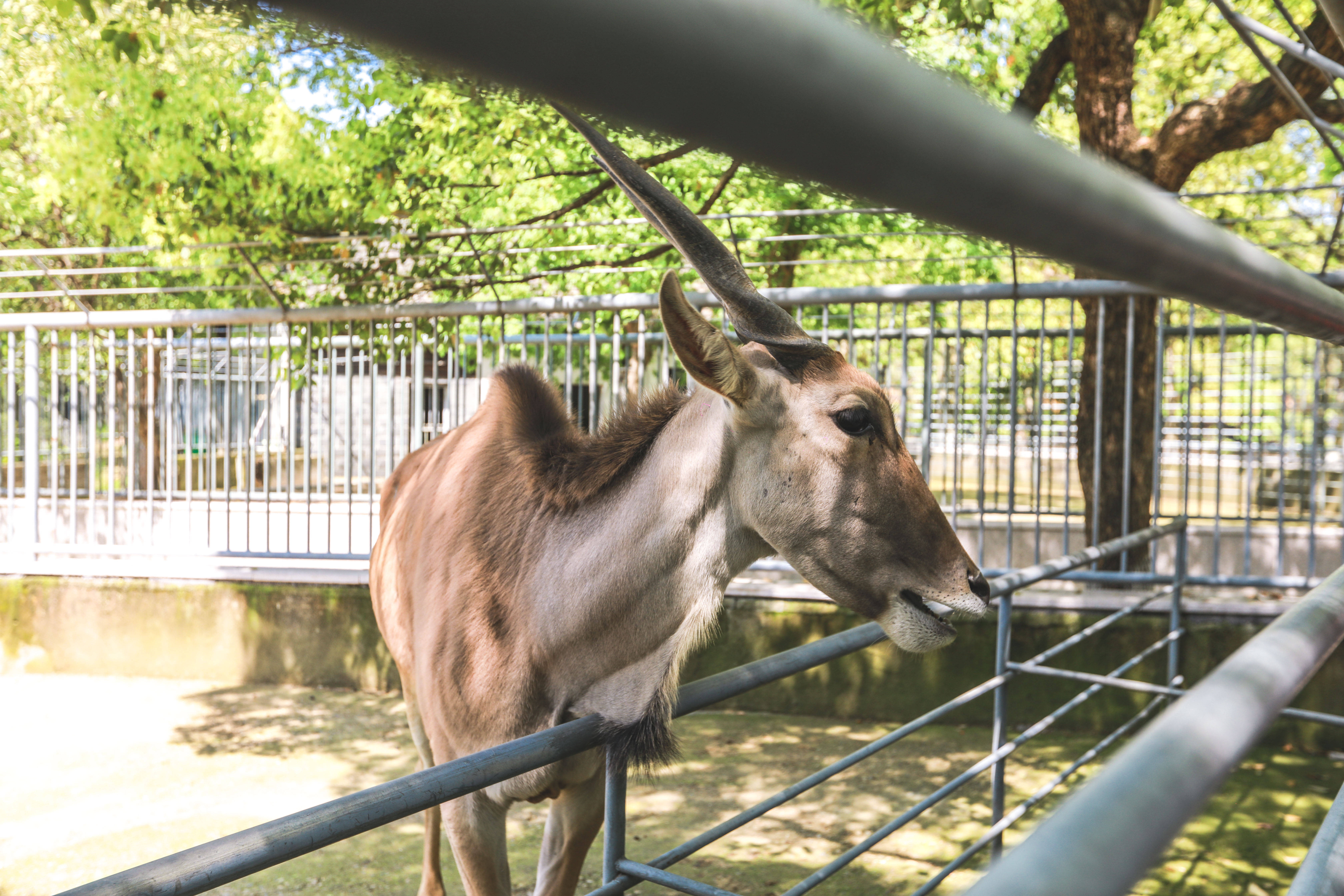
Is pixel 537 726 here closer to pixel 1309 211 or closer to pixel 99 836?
pixel 99 836

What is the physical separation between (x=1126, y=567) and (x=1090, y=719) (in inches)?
41.5

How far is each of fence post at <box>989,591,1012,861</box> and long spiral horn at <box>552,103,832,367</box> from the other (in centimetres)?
181

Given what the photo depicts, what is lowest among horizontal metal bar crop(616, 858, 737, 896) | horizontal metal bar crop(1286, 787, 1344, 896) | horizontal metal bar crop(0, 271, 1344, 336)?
horizontal metal bar crop(616, 858, 737, 896)

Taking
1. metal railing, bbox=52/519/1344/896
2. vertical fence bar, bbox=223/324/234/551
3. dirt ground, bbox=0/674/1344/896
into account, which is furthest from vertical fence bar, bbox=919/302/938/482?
vertical fence bar, bbox=223/324/234/551

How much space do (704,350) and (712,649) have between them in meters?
5.04

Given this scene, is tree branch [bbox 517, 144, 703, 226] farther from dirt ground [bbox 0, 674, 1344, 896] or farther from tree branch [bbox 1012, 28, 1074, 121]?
dirt ground [bbox 0, 674, 1344, 896]

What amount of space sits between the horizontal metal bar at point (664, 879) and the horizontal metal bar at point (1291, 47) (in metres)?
2.49

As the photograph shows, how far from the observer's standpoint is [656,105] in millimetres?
275

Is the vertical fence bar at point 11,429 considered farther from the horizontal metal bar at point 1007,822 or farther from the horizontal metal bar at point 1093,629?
the horizontal metal bar at point 1093,629

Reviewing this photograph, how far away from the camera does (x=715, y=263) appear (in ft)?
8.13

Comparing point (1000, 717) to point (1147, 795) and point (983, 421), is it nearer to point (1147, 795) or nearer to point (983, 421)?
point (983, 421)

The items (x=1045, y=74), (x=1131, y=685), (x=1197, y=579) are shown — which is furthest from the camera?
(x=1045, y=74)

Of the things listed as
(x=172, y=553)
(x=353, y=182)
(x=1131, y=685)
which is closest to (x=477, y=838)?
(x=1131, y=685)

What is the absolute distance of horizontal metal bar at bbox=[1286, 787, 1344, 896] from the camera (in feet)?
2.71
